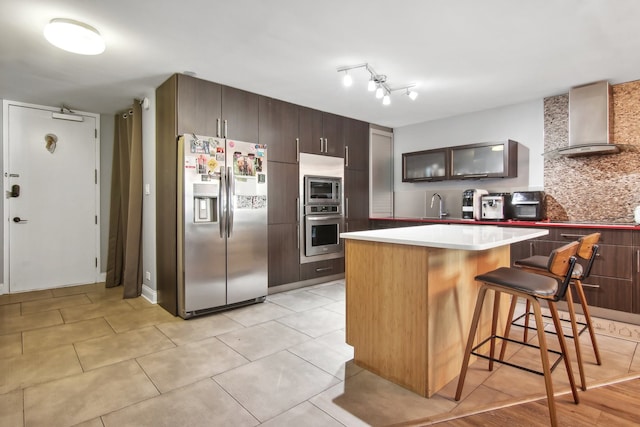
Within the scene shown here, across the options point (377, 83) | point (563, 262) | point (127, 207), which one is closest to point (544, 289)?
point (563, 262)

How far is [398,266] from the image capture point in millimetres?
2031

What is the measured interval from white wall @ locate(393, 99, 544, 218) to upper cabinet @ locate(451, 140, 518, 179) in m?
0.17

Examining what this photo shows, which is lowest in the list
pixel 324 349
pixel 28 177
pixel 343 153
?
pixel 324 349

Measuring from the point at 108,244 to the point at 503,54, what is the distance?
5172mm

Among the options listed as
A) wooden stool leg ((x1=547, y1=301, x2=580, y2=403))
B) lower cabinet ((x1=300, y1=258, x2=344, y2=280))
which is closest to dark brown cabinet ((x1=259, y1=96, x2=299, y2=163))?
lower cabinet ((x1=300, y1=258, x2=344, y2=280))

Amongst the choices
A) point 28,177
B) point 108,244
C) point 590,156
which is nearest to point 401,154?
point 590,156

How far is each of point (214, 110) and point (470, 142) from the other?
11.6 ft

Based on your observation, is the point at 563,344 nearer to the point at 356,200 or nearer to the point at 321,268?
the point at 321,268

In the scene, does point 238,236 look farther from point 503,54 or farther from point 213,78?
point 503,54

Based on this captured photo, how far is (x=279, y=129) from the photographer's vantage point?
13.8ft

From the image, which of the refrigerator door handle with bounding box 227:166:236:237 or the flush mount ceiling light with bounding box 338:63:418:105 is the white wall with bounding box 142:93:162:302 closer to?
the refrigerator door handle with bounding box 227:166:236:237

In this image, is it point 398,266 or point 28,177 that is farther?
point 28,177

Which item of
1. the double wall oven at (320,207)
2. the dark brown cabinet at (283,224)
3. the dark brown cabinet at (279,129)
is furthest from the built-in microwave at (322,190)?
the dark brown cabinet at (279,129)

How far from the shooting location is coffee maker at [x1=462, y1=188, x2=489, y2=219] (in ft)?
14.1
